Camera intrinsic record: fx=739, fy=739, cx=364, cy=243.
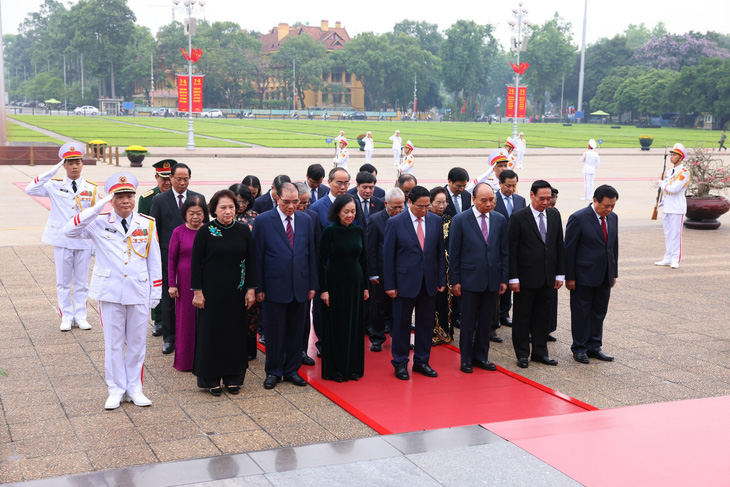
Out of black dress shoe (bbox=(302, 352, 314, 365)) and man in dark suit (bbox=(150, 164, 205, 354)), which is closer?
black dress shoe (bbox=(302, 352, 314, 365))

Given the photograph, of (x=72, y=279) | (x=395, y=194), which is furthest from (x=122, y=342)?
(x=395, y=194)

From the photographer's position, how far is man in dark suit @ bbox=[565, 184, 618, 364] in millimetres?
7617

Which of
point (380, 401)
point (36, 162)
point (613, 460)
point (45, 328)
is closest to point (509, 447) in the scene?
point (613, 460)

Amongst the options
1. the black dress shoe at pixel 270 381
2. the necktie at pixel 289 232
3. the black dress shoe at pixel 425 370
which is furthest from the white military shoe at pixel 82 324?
the black dress shoe at pixel 425 370

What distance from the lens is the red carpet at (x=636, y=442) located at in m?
4.89

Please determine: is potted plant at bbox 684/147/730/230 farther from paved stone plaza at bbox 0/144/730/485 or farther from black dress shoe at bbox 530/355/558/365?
black dress shoe at bbox 530/355/558/365

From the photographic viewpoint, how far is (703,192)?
16.7 meters

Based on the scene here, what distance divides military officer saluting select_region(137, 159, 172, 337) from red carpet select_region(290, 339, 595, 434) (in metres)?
2.06

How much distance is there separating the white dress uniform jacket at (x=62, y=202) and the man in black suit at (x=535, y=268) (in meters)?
4.66

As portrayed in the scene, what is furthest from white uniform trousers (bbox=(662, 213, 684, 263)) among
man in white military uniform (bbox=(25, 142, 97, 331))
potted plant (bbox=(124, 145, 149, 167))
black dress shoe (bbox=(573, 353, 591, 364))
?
potted plant (bbox=(124, 145, 149, 167))

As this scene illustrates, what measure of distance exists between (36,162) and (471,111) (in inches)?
4104

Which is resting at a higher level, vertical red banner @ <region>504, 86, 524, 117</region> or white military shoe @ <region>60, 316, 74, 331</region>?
vertical red banner @ <region>504, 86, 524, 117</region>

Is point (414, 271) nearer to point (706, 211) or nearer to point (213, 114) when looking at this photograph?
point (706, 211)

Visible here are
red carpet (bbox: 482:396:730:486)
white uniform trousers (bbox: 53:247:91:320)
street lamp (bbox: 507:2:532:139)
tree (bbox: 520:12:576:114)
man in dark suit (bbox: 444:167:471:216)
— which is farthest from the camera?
tree (bbox: 520:12:576:114)
